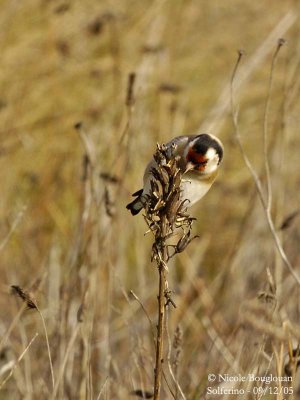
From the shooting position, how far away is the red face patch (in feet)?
6.15

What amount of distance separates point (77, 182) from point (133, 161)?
2.22 feet

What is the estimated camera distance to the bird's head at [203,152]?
1.88m

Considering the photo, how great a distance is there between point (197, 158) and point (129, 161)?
1227mm

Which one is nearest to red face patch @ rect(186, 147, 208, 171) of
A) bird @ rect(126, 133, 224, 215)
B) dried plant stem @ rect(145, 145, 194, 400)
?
bird @ rect(126, 133, 224, 215)

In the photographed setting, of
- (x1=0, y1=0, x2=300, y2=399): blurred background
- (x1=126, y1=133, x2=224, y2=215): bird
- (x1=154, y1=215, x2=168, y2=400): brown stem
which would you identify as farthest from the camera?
(x1=0, y1=0, x2=300, y2=399): blurred background

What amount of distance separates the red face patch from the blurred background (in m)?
0.45

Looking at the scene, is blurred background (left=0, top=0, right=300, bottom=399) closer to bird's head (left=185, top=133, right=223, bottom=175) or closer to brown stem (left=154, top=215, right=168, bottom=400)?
bird's head (left=185, top=133, right=223, bottom=175)

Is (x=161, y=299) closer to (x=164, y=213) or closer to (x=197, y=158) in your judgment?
(x=164, y=213)

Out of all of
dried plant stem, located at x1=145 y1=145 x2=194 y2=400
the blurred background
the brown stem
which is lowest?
the brown stem

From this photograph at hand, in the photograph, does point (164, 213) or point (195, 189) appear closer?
point (164, 213)

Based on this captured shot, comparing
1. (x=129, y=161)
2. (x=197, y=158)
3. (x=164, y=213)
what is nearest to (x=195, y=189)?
(x=197, y=158)

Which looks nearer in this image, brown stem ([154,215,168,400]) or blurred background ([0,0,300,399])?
brown stem ([154,215,168,400])

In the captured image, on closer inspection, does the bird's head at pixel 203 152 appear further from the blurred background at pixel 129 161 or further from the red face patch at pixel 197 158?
the blurred background at pixel 129 161

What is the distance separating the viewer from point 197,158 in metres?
1.88
